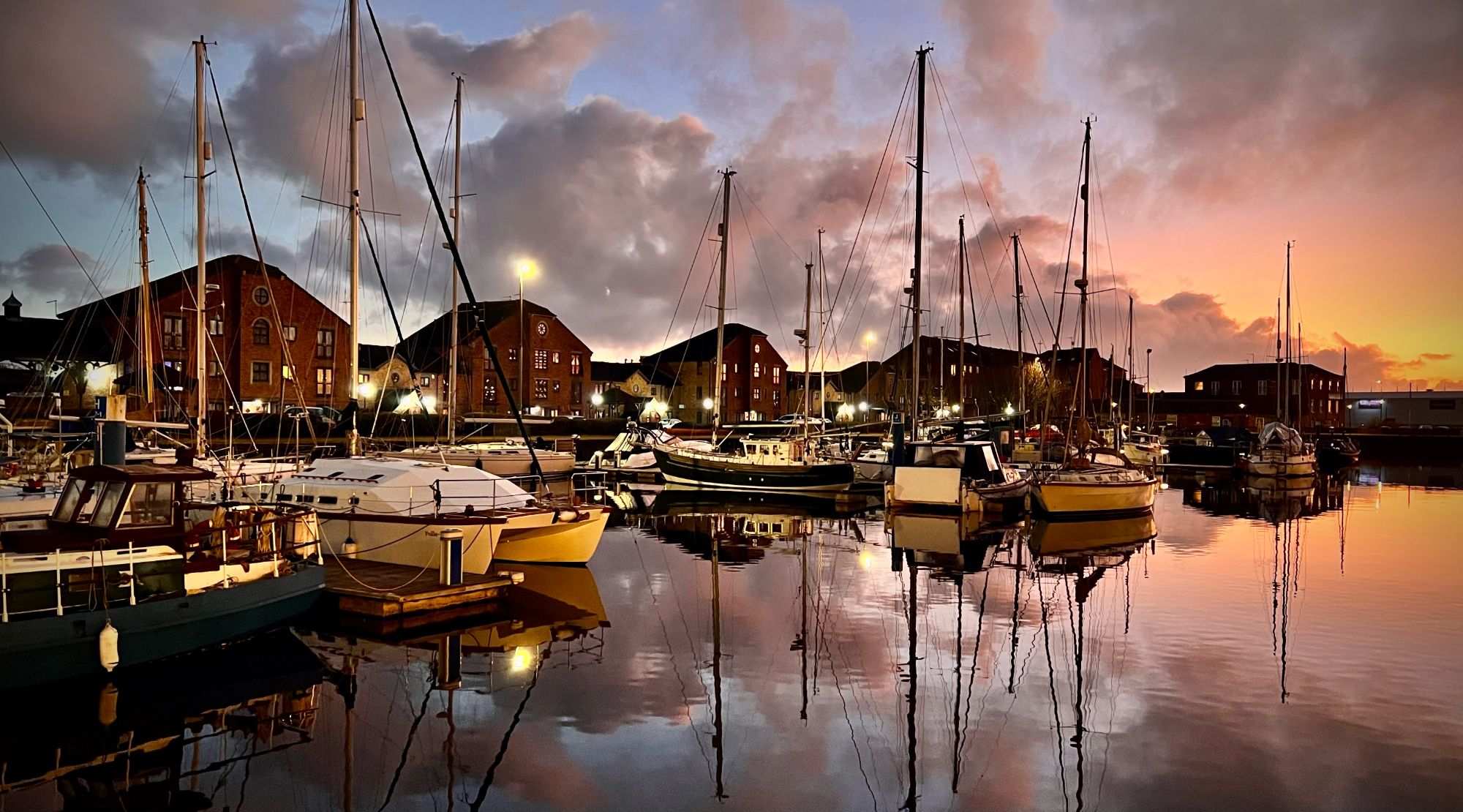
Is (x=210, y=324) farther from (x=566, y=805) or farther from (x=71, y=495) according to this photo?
(x=566, y=805)

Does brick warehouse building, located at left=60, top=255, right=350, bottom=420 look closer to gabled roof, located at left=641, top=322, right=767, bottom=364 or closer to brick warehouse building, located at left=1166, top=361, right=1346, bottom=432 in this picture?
gabled roof, located at left=641, top=322, right=767, bottom=364

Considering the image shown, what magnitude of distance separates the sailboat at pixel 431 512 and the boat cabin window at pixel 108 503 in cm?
513

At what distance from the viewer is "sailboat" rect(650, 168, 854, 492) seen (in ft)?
143

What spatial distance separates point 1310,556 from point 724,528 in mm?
17839

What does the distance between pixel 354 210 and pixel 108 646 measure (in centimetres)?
1536

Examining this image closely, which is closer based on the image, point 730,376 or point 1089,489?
point 1089,489

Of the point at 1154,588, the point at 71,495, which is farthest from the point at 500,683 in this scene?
the point at 1154,588

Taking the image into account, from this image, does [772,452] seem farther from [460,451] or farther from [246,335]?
[246,335]

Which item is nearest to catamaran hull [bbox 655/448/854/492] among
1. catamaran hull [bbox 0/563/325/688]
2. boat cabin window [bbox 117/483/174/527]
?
catamaran hull [bbox 0/563/325/688]

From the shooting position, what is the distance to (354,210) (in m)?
24.8

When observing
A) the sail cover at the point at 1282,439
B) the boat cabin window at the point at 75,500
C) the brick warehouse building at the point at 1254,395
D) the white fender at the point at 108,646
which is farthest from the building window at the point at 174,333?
the brick warehouse building at the point at 1254,395

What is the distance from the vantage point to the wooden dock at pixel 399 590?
16016 millimetres

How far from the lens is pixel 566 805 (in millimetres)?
8953

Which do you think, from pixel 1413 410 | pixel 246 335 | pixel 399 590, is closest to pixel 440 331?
pixel 246 335
